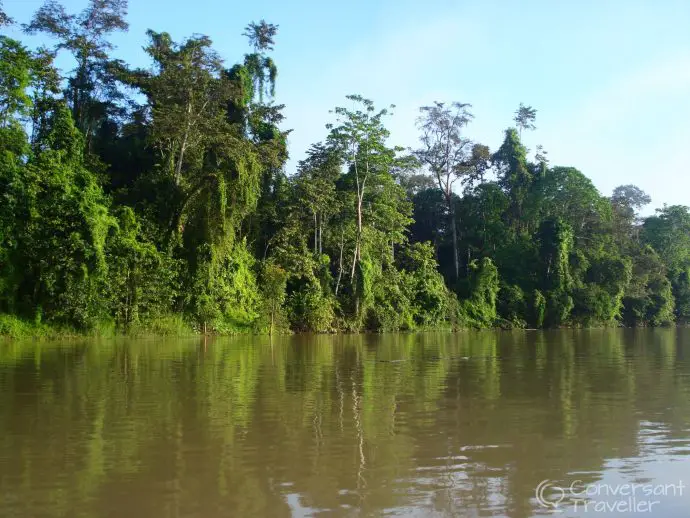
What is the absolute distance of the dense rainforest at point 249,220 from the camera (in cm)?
2259

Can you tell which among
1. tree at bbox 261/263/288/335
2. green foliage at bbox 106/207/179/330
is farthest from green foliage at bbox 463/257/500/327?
green foliage at bbox 106/207/179/330

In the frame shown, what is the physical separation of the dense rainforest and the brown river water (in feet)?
42.3

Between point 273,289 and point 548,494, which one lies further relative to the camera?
point 273,289

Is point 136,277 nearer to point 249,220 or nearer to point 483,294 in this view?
point 249,220

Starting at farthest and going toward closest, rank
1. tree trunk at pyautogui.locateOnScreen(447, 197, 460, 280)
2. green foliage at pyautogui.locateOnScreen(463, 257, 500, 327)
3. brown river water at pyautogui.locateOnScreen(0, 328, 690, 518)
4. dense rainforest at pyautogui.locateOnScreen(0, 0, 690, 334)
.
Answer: tree trunk at pyautogui.locateOnScreen(447, 197, 460, 280)
green foliage at pyautogui.locateOnScreen(463, 257, 500, 327)
dense rainforest at pyautogui.locateOnScreen(0, 0, 690, 334)
brown river water at pyautogui.locateOnScreen(0, 328, 690, 518)

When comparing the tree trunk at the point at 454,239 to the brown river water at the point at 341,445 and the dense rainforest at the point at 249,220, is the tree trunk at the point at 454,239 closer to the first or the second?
the dense rainforest at the point at 249,220

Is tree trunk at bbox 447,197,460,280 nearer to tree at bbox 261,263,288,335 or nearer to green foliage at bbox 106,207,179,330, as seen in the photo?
tree at bbox 261,263,288,335

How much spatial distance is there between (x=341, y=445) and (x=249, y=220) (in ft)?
92.3

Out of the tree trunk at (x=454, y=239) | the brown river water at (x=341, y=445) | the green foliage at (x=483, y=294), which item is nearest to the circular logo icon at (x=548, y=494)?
the brown river water at (x=341, y=445)

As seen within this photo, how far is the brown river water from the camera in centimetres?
431

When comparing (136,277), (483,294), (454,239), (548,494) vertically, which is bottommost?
(548,494)

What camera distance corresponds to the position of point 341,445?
5.88 metres

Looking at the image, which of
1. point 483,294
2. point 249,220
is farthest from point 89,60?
point 483,294

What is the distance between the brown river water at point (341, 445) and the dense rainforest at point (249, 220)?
1288 cm
